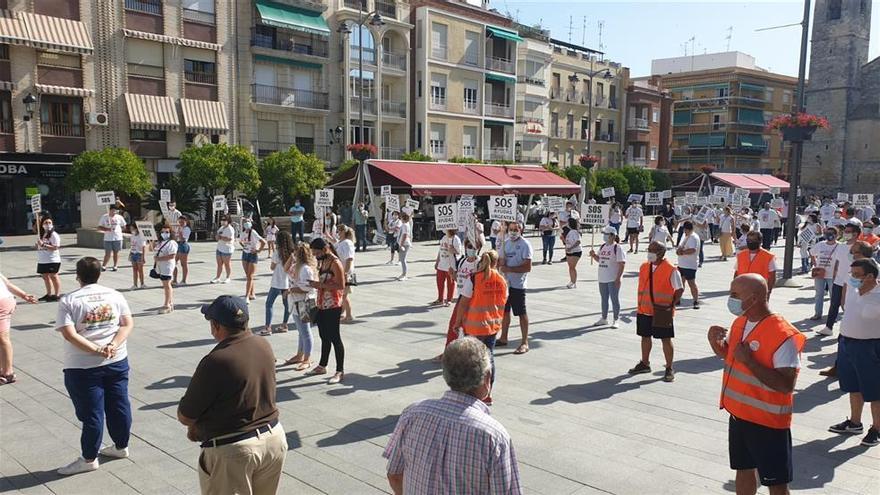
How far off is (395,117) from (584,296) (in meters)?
29.0

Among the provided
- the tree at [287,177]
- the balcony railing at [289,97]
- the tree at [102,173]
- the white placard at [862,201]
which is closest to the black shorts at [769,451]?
the tree at [102,173]

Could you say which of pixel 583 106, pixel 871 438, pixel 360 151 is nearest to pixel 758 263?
pixel 871 438

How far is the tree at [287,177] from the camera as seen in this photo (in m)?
28.7

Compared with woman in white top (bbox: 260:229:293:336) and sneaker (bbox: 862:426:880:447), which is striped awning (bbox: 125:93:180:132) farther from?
sneaker (bbox: 862:426:880:447)

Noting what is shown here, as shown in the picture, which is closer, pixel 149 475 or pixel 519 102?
pixel 149 475

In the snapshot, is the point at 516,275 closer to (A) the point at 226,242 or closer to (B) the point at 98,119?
(A) the point at 226,242

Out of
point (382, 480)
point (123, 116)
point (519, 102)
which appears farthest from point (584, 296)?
point (519, 102)

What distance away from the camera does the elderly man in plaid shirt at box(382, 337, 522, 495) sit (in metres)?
2.79

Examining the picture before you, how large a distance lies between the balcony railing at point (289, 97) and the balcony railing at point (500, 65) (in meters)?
14.3

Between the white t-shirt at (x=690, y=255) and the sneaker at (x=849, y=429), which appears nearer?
the sneaker at (x=849, y=429)

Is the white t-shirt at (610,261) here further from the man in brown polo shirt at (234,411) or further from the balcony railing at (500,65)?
the balcony railing at (500,65)

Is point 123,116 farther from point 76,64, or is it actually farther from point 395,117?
point 395,117

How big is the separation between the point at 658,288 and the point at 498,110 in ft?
137

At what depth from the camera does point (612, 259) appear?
10562 mm
